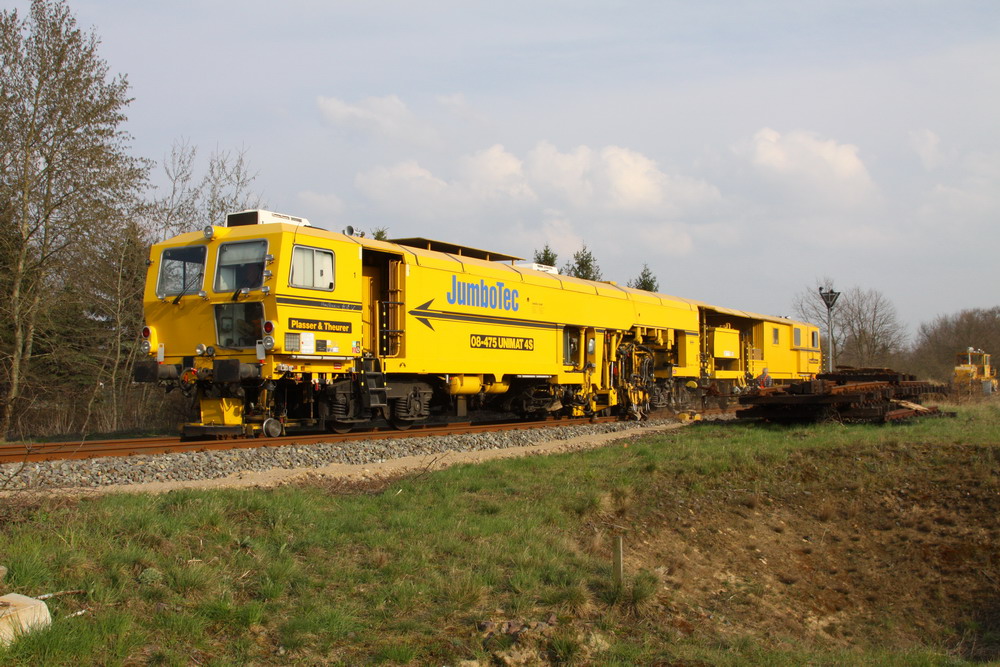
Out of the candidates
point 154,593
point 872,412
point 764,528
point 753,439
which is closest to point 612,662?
point 154,593

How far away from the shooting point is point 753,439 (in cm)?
1427

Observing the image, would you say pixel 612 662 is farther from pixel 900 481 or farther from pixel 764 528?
pixel 900 481

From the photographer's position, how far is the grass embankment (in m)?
5.51

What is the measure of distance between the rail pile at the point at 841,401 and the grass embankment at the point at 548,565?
3453 mm

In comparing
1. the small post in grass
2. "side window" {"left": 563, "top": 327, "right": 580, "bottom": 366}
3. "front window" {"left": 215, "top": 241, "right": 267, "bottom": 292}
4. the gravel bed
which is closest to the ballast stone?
the gravel bed

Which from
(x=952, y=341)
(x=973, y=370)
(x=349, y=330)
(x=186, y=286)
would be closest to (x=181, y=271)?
(x=186, y=286)

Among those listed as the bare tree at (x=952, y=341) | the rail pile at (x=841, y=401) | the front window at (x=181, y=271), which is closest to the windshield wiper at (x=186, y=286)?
the front window at (x=181, y=271)

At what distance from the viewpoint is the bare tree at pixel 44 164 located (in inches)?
811

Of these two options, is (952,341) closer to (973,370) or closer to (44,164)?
(973,370)

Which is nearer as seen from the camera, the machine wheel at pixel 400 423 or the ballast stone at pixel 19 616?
the ballast stone at pixel 19 616

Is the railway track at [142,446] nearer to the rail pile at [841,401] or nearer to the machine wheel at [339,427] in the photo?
the machine wheel at [339,427]

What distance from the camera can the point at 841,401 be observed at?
1566 centimetres

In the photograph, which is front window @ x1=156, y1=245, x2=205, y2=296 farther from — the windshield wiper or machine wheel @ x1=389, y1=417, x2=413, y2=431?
machine wheel @ x1=389, y1=417, x2=413, y2=431

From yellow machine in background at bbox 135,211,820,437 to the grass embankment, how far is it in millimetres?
4114
